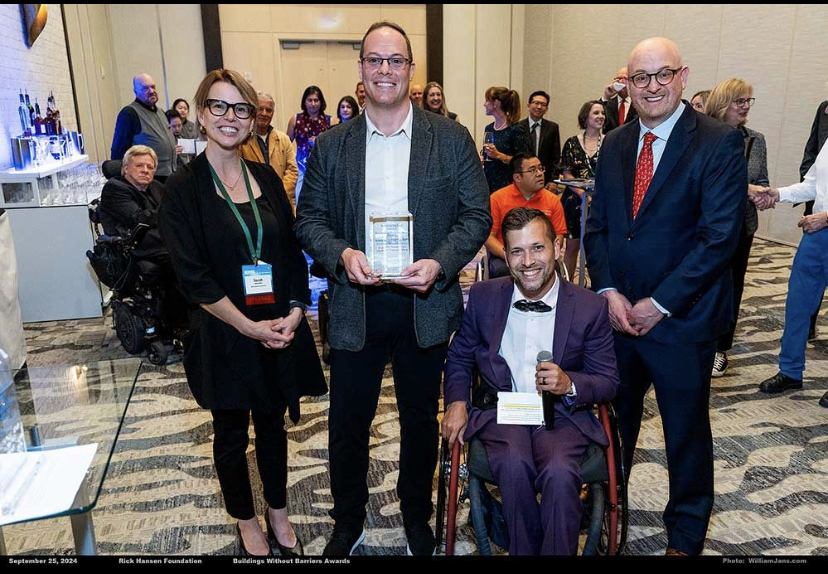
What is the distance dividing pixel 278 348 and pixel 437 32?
1070cm

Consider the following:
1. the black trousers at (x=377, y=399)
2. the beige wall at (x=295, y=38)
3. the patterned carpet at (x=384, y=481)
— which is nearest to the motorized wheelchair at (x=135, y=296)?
the patterned carpet at (x=384, y=481)

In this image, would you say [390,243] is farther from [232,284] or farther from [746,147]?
[746,147]

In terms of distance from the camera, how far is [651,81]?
2055 mm

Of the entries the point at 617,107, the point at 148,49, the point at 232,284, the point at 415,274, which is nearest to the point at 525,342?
the point at 415,274

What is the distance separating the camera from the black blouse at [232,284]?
2.04 m

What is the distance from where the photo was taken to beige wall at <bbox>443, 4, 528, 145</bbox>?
1193 centimetres

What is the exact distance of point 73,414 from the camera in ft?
5.92

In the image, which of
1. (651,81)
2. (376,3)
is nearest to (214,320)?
(651,81)

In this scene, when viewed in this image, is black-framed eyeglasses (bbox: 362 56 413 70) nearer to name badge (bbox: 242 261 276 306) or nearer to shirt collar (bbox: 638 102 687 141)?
name badge (bbox: 242 261 276 306)

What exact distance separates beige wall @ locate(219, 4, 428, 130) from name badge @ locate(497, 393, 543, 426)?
10464 millimetres

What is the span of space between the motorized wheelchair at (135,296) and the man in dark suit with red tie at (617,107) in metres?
4.01

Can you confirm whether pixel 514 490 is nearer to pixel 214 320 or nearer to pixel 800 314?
pixel 214 320

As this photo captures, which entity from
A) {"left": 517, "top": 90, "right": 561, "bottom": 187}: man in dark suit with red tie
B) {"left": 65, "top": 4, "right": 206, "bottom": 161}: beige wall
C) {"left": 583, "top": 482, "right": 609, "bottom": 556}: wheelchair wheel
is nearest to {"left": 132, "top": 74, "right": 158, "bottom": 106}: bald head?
{"left": 517, "top": 90, "right": 561, "bottom": 187}: man in dark suit with red tie

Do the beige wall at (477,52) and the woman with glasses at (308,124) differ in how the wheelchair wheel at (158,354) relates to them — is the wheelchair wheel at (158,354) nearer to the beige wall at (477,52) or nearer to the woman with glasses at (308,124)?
the woman with glasses at (308,124)
